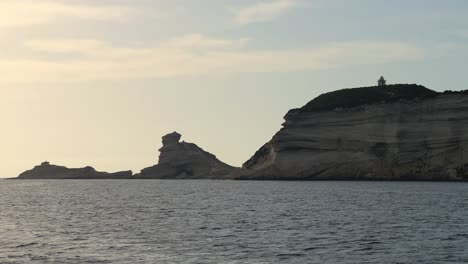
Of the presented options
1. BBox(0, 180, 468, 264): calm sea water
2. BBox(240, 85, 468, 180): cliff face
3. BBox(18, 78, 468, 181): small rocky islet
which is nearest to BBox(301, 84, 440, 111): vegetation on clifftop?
BBox(18, 78, 468, 181): small rocky islet

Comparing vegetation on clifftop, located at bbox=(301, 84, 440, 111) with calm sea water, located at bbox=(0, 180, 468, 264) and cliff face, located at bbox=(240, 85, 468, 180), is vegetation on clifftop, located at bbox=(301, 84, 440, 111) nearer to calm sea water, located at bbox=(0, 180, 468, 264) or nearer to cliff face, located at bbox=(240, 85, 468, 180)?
cliff face, located at bbox=(240, 85, 468, 180)

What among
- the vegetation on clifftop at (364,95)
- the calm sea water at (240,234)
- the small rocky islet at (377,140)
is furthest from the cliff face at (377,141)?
the calm sea water at (240,234)

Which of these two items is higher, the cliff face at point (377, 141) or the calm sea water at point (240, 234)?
the cliff face at point (377, 141)

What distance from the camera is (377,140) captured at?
490ft

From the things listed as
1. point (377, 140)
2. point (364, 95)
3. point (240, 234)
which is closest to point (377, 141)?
point (377, 140)

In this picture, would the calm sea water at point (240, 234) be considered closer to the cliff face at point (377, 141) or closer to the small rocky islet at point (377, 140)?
the cliff face at point (377, 141)

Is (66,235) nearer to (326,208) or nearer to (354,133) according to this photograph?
(326,208)

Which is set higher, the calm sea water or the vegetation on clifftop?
the vegetation on clifftop

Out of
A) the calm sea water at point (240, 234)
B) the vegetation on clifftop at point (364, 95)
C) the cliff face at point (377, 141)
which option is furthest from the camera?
the vegetation on clifftop at point (364, 95)

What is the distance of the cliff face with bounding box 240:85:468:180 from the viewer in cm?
14050

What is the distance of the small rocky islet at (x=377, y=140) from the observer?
140 m

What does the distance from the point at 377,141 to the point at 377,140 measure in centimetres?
24

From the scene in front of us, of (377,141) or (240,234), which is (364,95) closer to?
(377,141)

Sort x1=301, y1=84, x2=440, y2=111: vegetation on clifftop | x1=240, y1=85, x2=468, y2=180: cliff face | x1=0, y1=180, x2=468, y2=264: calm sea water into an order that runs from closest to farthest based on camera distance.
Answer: x1=0, y1=180, x2=468, y2=264: calm sea water, x1=240, y1=85, x2=468, y2=180: cliff face, x1=301, y1=84, x2=440, y2=111: vegetation on clifftop
